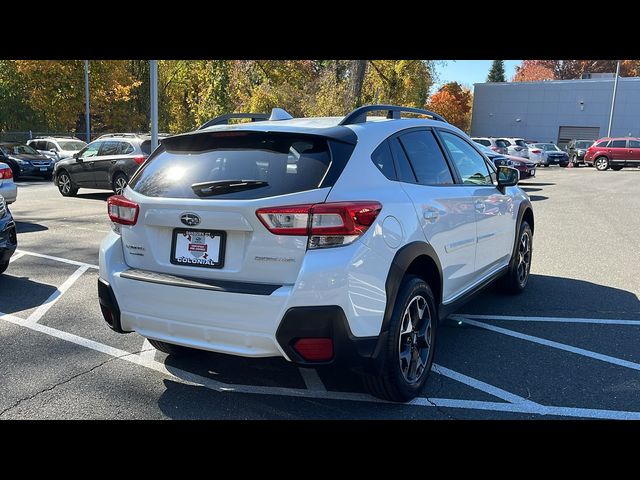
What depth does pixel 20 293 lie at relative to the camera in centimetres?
604

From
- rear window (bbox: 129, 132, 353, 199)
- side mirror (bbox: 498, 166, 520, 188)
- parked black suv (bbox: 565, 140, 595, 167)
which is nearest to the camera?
rear window (bbox: 129, 132, 353, 199)

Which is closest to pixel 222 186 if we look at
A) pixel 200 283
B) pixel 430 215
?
pixel 200 283

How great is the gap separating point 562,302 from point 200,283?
4.11 m

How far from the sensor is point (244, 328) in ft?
10.1

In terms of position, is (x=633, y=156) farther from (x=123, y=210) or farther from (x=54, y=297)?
(x=123, y=210)

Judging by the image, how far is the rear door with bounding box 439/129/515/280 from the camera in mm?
4691

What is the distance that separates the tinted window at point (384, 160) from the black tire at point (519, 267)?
101 inches

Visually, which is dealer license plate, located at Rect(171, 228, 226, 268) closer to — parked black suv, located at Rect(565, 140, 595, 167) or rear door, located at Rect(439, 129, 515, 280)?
rear door, located at Rect(439, 129, 515, 280)

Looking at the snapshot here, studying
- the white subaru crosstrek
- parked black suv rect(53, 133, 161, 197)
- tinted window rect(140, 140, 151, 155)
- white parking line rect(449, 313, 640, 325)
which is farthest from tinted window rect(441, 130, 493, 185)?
tinted window rect(140, 140, 151, 155)

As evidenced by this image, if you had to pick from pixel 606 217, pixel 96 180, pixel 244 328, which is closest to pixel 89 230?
pixel 96 180

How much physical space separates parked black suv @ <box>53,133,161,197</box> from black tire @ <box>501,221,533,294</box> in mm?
10345
